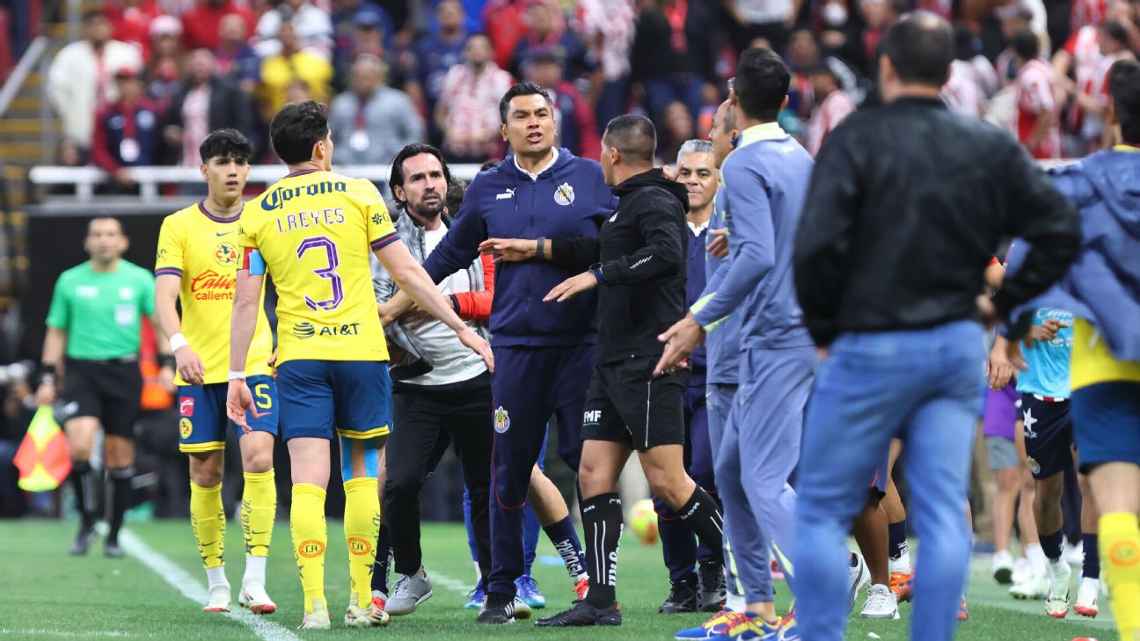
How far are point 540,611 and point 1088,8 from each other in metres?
12.2

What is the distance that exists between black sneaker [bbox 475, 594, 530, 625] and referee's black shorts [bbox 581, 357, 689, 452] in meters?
0.92

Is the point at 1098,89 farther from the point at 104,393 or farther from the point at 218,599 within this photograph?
the point at 218,599

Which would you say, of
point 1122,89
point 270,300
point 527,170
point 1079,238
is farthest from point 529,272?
point 270,300

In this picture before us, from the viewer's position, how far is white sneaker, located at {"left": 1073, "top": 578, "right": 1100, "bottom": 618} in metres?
9.23

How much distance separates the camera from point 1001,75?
18859 mm

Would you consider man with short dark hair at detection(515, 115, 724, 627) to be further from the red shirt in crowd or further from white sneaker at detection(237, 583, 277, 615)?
the red shirt in crowd

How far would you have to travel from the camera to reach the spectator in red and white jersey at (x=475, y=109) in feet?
60.8

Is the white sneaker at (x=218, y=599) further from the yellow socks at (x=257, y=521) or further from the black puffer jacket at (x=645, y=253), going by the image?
the black puffer jacket at (x=645, y=253)

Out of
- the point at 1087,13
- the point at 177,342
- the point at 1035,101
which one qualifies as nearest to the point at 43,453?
the point at 177,342

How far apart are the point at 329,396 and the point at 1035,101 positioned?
36.5 ft

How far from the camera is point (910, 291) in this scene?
17.4ft

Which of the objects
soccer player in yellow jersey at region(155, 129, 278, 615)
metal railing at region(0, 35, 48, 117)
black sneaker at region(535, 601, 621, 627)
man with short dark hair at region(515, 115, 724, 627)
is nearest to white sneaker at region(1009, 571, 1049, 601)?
man with short dark hair at region(515, 115, 724, 627)

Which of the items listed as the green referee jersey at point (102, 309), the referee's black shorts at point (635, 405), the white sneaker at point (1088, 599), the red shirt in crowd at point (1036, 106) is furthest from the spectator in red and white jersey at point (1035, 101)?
the referee's black shorts at point (635, 405)

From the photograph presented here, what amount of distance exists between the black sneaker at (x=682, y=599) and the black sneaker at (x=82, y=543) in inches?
240
